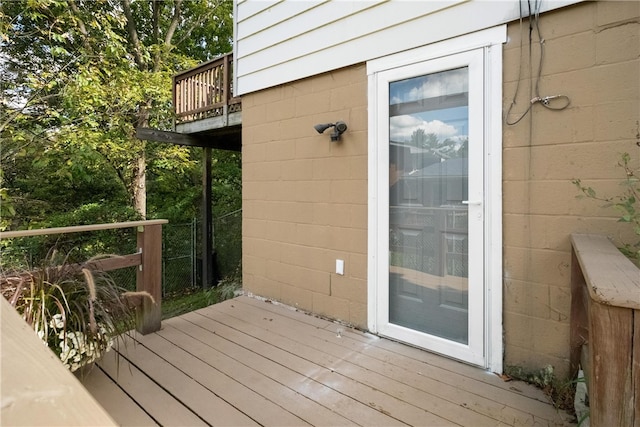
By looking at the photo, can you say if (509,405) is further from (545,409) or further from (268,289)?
(268,289)

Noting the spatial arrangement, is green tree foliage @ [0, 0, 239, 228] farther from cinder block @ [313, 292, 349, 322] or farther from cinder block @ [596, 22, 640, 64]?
cinder block @ [596, 22, 640, 64]

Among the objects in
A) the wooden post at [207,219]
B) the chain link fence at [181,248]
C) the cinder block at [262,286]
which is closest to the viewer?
the cinder block at [262,286]

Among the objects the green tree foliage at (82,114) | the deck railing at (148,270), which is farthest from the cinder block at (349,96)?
the green tree foliage at (82,114)

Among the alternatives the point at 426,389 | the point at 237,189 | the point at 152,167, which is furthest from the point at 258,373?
the point at 152,167

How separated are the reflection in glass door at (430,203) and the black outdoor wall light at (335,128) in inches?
16.2

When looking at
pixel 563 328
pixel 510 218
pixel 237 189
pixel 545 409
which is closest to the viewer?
pixel 545 409

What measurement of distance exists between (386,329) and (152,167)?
7.52 meters

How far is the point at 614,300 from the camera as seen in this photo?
90cm

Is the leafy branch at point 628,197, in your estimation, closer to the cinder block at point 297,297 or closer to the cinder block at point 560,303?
the cinder block at point 560,303

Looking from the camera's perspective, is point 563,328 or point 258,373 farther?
point 258,373

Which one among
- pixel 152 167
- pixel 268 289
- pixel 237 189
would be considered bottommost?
pixel 268 289

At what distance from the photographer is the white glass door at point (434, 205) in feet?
7.20

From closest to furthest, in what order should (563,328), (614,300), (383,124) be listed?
(614,300) → (563,328) → (383,124)

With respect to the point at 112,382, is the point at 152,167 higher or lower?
higher
